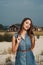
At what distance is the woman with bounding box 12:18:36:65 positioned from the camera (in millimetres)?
2389

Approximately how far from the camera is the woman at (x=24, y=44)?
7.84 ft

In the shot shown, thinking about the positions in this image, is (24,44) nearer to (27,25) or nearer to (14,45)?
(14,45)

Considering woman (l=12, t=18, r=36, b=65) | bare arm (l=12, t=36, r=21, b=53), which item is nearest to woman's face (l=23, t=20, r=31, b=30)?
woman (l=12, t=18, r=36, b=65)

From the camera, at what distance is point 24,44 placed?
237 centimetres

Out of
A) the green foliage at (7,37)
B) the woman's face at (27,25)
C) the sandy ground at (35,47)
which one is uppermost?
the woman's face at (27,25)

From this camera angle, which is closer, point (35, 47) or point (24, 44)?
point (24, 44)

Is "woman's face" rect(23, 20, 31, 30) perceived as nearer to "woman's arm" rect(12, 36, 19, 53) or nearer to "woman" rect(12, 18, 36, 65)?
"woman" rect(12, 18, 36, 65)

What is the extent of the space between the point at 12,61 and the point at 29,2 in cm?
87

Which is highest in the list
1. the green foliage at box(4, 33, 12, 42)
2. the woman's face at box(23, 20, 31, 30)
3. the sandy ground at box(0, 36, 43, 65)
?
the woman's face at box(23, 20, 31, 30)

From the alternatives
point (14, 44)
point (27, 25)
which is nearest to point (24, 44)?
point (14, 44)

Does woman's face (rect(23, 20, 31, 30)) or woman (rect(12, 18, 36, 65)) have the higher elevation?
woman's face (rect(23, 20, 31, 30))

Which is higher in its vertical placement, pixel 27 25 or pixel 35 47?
pixel 27 25

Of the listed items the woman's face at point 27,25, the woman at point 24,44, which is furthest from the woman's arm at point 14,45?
the woman's face at point 27,25

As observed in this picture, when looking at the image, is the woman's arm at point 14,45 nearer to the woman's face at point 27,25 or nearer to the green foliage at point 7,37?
the green foliage at point 7,37
